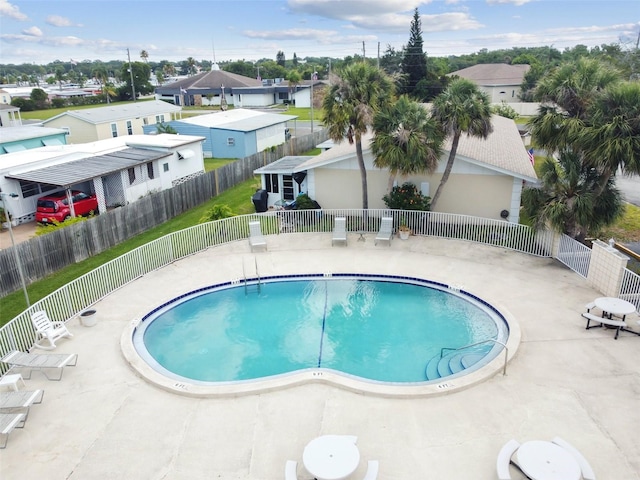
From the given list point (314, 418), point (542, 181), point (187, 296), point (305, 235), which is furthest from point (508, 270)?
point (187, 296)

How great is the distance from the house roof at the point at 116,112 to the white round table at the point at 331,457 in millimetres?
38092

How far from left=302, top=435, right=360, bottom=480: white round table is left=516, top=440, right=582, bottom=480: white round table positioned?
2653mm

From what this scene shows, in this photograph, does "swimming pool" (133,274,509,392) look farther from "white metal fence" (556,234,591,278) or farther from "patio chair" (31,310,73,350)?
"white metal fence" (556,234,591,278)

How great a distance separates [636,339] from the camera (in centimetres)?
1172

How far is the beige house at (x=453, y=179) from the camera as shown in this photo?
65.2 feet

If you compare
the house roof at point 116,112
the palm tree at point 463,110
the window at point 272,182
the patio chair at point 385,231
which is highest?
the palm tree at point 463,110

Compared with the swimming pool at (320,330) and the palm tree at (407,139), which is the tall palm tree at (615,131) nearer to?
the palm tree at (407,139)

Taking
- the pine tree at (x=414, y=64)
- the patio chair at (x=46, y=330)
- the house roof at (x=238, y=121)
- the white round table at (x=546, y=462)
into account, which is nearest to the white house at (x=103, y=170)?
the house roof at (x=238, y=121)

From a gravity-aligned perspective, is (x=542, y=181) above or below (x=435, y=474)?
above

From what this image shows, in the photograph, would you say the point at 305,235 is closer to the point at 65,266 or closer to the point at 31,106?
the point at 65,266

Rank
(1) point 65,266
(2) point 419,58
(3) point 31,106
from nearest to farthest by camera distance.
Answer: (1) point 65,266 → (2) point 419,58 → (3) point 31,106

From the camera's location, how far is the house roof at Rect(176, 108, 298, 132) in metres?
38.6

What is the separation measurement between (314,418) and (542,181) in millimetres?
11522

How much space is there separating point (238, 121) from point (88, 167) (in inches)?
756
